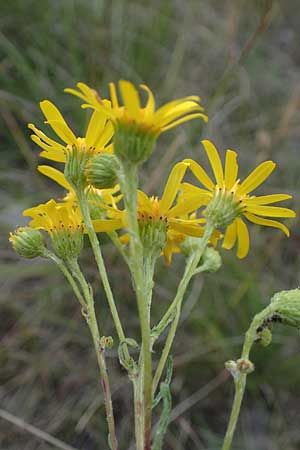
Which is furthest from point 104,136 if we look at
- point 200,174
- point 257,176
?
point 257,176

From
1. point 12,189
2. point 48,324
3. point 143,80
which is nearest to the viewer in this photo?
point 48,324

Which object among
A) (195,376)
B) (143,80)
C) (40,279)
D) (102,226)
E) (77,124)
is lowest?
(195,376)

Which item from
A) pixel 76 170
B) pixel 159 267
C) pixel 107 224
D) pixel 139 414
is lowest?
pixel 139 414

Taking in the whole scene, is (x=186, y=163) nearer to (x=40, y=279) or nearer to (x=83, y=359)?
(x=83, y=359)

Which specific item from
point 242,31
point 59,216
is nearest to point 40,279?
point 59,216

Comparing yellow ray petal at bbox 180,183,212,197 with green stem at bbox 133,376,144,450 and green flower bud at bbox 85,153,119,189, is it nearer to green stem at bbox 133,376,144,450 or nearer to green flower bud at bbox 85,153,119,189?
green flower bud at bbox 85,153,119,189

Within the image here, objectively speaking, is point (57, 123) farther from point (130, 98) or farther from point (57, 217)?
point (130, 98)

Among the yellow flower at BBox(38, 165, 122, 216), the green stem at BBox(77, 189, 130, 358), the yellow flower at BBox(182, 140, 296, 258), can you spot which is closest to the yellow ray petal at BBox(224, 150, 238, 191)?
the yellow flower at BBox(182, 140, 296, 258)

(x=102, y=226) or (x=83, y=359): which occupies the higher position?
(x=102, y=226)
